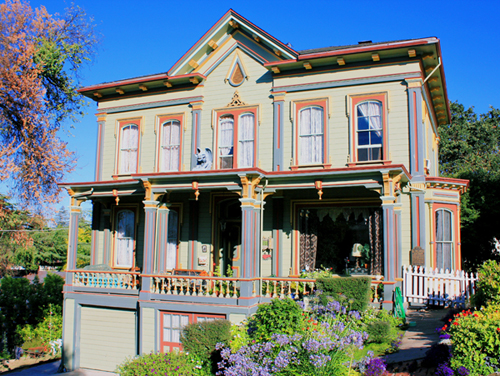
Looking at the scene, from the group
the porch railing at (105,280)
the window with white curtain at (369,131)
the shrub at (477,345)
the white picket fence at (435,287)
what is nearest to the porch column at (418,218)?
the white picket fence at (435,287)

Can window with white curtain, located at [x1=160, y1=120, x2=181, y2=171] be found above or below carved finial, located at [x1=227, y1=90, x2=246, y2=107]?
below

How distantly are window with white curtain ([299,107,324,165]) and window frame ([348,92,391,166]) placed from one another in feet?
3.23

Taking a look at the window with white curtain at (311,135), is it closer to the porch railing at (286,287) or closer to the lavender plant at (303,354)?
the porch railing at (286,287)

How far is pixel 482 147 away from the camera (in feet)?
112

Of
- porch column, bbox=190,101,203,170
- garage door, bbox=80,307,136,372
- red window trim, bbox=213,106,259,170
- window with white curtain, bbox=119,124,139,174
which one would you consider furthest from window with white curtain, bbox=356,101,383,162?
garage door, bbox=80,307,136,372

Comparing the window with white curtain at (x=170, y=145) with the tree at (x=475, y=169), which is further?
the tree at (x=475, y=169)

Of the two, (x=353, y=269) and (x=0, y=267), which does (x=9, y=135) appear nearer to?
(x=0, y=267)

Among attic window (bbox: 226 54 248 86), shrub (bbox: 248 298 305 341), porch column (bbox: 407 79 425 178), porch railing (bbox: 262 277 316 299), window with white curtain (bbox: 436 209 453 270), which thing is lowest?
shrub (bbox: 248 298 305 341)

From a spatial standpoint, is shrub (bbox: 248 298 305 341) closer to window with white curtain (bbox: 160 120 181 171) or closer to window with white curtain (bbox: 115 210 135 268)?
window with white curtain (bbox: 160 120 181 171)

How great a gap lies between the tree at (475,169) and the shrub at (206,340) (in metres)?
17.6

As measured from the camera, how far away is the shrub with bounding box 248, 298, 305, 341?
31.4 feet

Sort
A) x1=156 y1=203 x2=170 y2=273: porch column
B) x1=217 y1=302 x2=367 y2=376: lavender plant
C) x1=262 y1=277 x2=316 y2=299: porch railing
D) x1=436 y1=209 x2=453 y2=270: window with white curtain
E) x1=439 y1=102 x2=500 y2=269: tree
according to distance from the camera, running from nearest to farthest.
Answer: x1=217 y1=302 x2=367 y2=376: lavender plant
x1=262 y1=277 x2=316 y2=299: porch railing
x1=156 y1=203 x2=170 y2=273: porch column
x1=436 y1=209 x2=453 y2=270: window with white curtain
x1=439 y1=102 x2=500 y2=269: tree

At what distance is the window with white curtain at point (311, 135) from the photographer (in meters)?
14.8

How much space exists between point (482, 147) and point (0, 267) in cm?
3343
